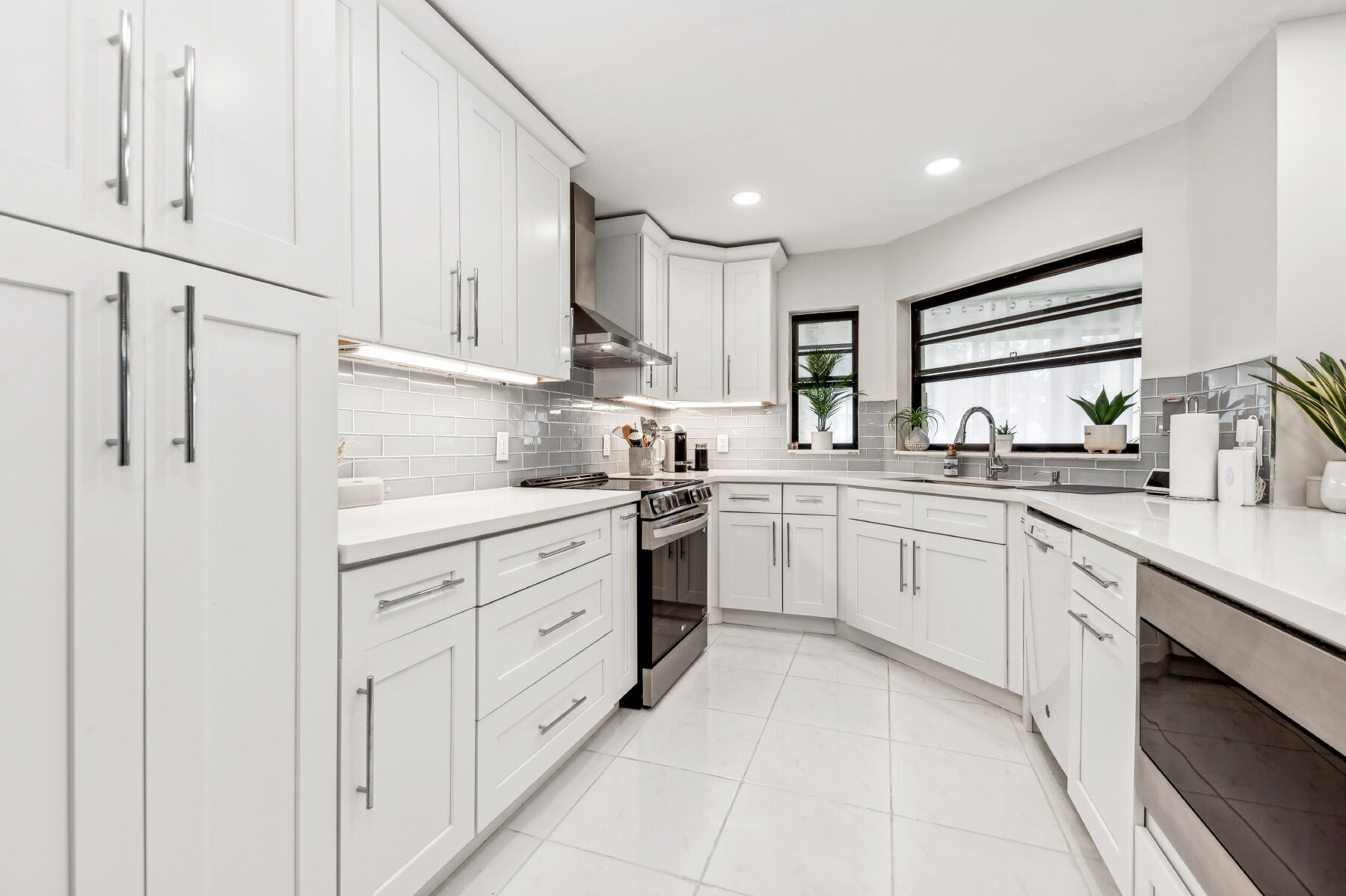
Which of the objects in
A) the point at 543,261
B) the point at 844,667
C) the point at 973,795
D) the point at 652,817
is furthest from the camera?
the point at 844,667

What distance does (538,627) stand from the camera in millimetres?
1764

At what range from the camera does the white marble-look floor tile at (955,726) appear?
7.06 feet

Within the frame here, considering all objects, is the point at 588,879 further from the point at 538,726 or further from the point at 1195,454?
the point at 1195,454

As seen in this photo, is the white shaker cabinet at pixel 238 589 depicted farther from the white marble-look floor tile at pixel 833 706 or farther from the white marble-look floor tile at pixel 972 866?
the white marble-look floor tile at pixel 833 706

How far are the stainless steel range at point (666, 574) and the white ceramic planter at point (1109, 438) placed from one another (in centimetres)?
190

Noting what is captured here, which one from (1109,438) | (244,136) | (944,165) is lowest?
(1109,438)

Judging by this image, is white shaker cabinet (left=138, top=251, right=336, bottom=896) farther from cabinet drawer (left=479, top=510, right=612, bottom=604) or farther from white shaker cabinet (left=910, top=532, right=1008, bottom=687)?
white shaker cabinet (left=910, top=532, right=1008, bottom=687)

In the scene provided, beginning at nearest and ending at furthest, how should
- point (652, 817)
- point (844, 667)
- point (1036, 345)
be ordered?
point (652, 817)
point (844, 667)
point (1036, 345)

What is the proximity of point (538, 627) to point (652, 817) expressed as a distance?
667 millimetres

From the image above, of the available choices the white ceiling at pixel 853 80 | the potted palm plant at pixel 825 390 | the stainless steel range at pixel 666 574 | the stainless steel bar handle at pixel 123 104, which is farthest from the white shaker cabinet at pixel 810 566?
the stainless steel bar handle at pixel 123 104

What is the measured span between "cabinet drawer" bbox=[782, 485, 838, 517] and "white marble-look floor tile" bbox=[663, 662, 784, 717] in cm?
99

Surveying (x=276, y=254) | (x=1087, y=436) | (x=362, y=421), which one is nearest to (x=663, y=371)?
(x=362, y=421)

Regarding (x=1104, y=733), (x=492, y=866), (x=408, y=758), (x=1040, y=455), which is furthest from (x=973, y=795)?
(x=1040, y=455)

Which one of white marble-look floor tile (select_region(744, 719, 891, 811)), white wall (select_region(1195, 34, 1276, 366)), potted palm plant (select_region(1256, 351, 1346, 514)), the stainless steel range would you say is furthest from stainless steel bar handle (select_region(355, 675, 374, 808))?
white wall (select_region(1195, 34, 1276, 366))
